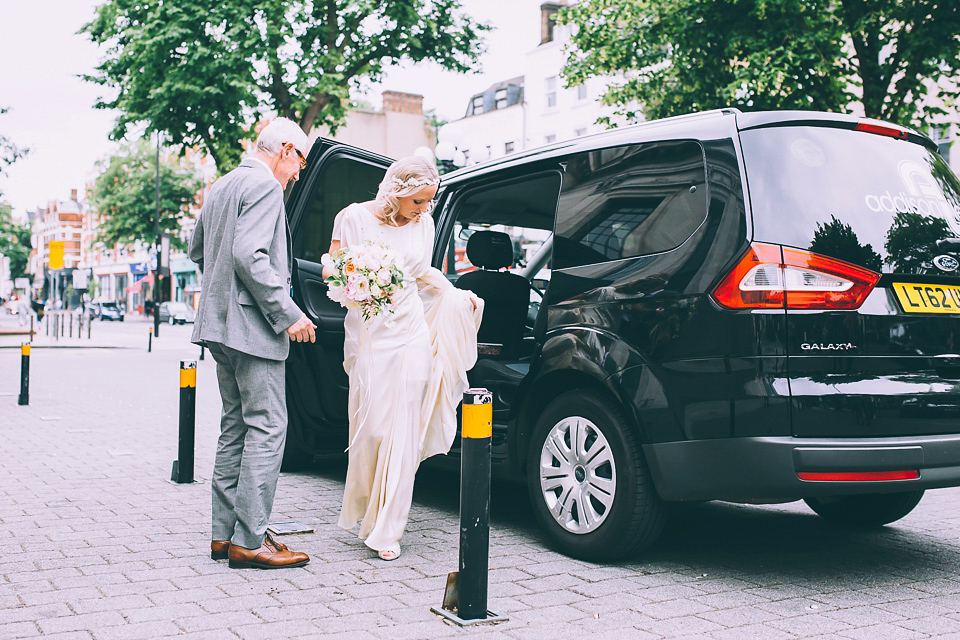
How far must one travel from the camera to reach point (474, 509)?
3.48m

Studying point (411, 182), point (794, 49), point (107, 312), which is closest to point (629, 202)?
point (411, 182)

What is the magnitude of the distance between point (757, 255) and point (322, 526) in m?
2.75

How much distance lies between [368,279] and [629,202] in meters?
1.25

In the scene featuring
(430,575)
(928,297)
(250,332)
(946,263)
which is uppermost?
(946,263)

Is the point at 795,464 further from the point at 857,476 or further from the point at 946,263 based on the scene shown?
the point at 946,263

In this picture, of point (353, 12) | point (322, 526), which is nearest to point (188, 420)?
point (322, 526)

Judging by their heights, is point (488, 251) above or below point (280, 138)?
below

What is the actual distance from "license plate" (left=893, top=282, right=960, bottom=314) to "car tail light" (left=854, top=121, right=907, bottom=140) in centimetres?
74

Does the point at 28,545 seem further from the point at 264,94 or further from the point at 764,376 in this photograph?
the point at 264,94

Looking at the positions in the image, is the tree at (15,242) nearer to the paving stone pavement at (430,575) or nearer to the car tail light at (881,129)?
the paving stone pavement at (430,575)

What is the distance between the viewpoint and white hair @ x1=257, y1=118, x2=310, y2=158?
4410 mm

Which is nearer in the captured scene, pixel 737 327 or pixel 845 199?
pixel 737 327

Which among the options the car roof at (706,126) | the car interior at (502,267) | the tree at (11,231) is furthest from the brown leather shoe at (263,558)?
the tree at (11,231)

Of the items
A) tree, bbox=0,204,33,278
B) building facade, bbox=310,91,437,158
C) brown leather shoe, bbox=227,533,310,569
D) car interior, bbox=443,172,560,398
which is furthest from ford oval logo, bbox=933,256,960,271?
tree, bbox=0,204,33,278
